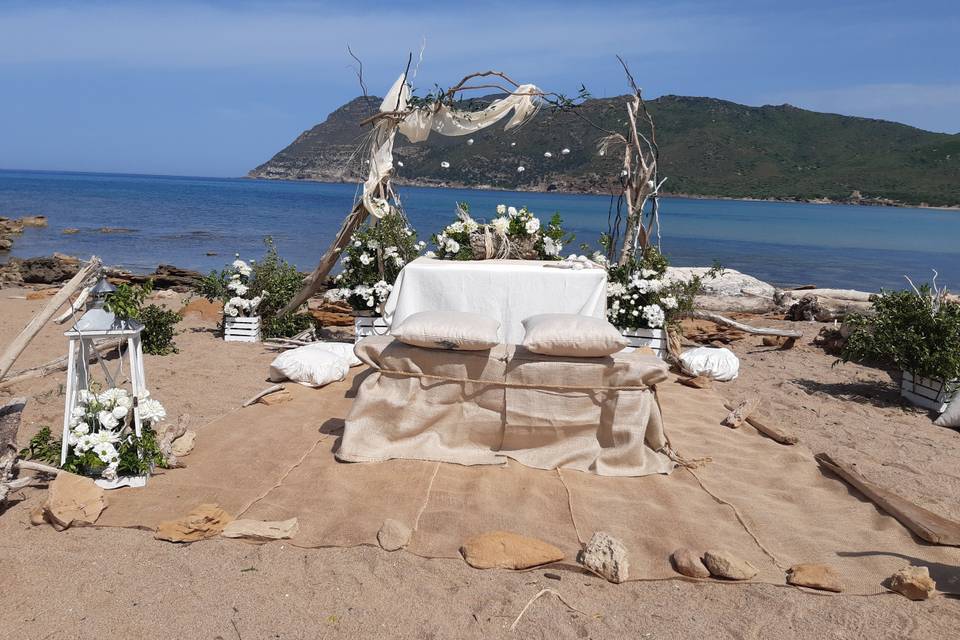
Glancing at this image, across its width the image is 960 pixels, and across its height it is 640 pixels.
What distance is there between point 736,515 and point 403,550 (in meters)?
1.83

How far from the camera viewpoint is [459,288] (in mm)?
6207

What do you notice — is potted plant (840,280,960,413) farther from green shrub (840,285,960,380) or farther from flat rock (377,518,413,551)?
flat rock (377,518,413,551)

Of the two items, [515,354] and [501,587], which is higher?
[515,354]

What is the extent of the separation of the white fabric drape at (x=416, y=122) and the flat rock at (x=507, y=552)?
16.1ft

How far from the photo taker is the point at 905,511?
3826 mm

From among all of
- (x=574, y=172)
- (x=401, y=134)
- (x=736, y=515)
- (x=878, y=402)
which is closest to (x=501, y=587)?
(x=736, y=515)

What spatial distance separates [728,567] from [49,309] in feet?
12.2

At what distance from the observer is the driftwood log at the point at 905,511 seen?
3.57m

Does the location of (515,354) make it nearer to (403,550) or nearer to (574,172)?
(403,550)

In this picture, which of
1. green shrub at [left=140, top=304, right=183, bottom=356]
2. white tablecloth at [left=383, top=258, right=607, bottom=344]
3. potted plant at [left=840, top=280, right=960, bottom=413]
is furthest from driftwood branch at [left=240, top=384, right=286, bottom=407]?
potted plant at [left=840, top=280, right=960, bottom=413]

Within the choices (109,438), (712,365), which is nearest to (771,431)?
(712,365)

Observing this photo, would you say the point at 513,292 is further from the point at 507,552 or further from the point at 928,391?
the point at 928,391

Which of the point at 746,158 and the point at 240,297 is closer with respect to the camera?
the point at 240,297

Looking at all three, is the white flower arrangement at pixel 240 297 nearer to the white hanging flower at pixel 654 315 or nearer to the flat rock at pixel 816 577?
the white hanging flower at pixel 654 315
